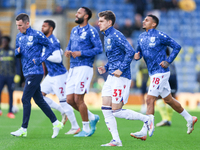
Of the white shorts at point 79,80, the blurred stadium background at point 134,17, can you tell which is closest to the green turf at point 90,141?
the white shorts at point 79,80

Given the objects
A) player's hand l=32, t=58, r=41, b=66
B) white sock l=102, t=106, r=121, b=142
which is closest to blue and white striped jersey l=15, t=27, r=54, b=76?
player's hand l=32, t=58, r=41, b=66

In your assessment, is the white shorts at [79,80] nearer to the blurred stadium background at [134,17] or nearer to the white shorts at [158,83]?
the white shorts at [158,83]

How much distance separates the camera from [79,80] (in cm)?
644

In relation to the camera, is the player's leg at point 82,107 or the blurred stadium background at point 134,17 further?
the blurred stadium background at point 134,17

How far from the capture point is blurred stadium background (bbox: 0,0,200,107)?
20.7m

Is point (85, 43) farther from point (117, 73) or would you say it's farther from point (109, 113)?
point (109, 113)

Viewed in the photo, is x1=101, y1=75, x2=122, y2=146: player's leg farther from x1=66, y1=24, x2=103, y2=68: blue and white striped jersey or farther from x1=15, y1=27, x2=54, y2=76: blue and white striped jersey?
x1=15, y1=27, x2=54, y2=76: blue and white striped jersey

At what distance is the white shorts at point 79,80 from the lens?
21.2 ft

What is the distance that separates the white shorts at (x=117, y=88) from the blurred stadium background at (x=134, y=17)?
46.3ft

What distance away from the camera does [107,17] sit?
5516 millimetres

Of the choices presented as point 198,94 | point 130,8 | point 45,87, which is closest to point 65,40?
point 130,8

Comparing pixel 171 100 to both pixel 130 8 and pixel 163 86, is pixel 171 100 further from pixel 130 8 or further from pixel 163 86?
pixel 130 8

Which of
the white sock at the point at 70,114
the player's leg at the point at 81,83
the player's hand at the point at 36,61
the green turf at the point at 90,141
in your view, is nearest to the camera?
the green turf at the point at 90,141

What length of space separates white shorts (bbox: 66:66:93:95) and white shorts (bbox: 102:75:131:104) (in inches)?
41.8
